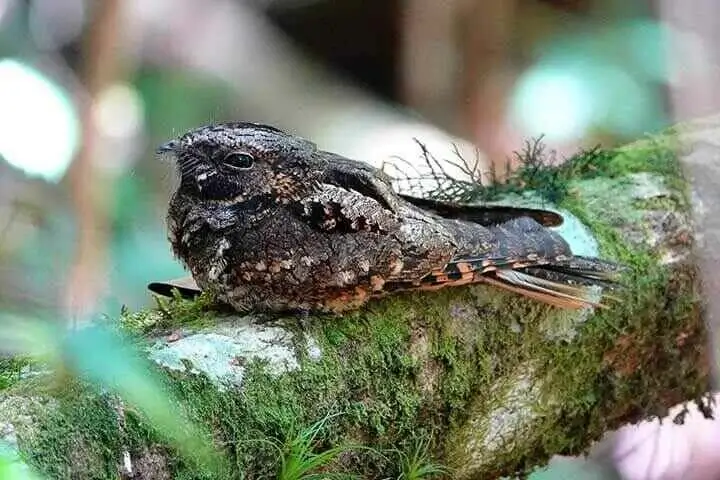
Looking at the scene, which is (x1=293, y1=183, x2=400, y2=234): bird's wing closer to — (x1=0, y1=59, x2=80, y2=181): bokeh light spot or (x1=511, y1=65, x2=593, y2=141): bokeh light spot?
(x1=0, y1=59, x2=80, y2=181): bokeh light spot

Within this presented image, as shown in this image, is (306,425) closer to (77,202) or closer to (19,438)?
(19,438)

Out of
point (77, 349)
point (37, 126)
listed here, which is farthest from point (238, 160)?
point (77, 349)

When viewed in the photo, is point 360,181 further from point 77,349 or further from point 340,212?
point 77,349

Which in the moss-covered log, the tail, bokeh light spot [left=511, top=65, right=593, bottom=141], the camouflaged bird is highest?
bokeh light spot [left=511, top=65, right=593, bottom=141]

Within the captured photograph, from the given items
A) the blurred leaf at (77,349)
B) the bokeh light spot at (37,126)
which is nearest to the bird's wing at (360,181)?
the bokeh light spot at (37,126)

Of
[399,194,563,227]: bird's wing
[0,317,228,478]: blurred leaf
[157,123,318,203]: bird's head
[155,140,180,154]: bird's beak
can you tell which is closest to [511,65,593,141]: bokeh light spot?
[399,194,563,227]: bird's wing

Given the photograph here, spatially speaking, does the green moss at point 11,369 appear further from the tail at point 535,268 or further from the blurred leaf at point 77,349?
the tail at point 535,268

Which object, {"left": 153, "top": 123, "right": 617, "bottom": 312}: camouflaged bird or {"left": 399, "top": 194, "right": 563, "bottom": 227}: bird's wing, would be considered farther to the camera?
{"left": 399, "top": 194, "right": 563, "bottom": 227}: bird's wing
